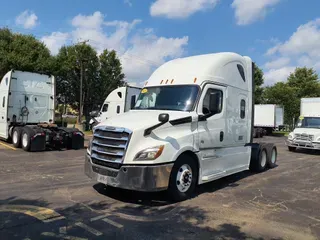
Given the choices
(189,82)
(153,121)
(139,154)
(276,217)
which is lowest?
(276,217)

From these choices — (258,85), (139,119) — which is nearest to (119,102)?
(139,119)

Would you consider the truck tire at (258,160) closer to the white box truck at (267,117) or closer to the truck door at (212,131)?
the truck door at (212,131)

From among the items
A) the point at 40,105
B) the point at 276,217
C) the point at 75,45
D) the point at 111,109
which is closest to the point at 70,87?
the point at 75,45

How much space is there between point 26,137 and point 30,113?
214 centimetres

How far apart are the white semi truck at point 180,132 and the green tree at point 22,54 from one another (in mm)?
23325

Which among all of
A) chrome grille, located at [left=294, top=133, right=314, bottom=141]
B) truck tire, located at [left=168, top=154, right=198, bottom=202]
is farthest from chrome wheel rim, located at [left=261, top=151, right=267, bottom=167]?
chrome grille, located at [left=294, top=133, right=314, bottom=141]

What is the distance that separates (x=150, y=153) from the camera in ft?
18.0

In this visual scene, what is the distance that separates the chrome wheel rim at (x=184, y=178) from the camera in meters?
6.01

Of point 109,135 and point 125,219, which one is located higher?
point 109,135

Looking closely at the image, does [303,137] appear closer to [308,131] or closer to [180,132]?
[308,131]

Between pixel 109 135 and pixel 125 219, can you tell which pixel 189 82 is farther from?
pixel 125 219

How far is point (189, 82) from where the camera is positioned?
670 centimetres

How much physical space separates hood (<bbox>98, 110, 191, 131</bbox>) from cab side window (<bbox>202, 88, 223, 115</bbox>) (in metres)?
0.52

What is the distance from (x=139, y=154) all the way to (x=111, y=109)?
16552mm
